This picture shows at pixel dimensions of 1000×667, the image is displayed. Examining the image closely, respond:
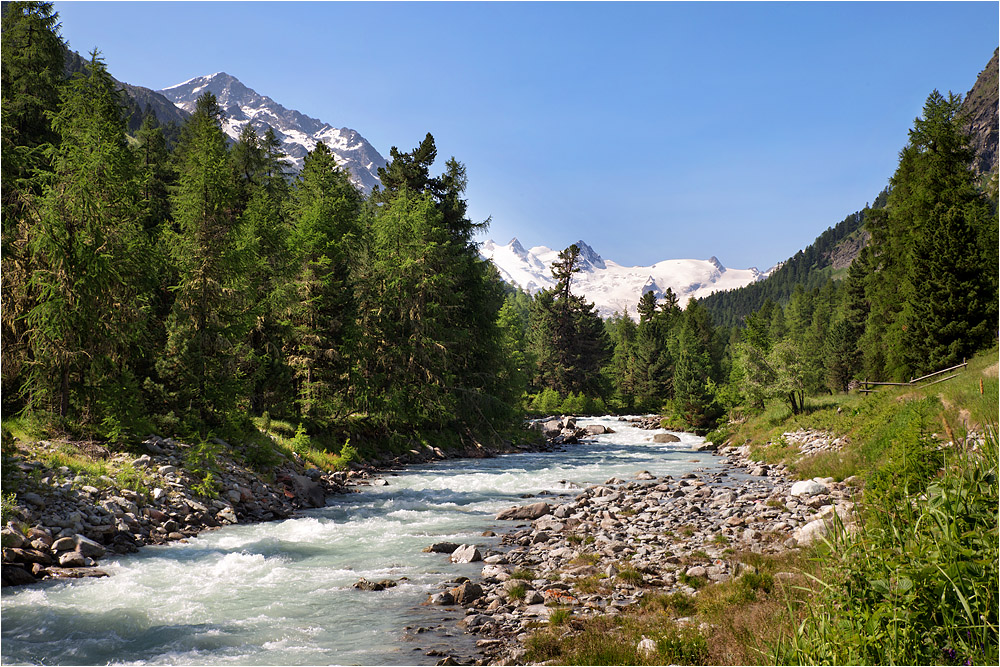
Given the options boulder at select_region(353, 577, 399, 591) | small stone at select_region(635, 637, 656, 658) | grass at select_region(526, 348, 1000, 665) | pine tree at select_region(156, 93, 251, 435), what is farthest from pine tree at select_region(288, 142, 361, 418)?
small stone at select_region(635, 637, 656, 658)

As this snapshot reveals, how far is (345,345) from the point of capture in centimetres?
2845

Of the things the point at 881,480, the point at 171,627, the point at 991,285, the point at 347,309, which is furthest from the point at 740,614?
the point at 991,285

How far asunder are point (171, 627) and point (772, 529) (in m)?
12.5

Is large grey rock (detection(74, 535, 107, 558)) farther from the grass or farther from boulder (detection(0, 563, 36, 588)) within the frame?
the grass

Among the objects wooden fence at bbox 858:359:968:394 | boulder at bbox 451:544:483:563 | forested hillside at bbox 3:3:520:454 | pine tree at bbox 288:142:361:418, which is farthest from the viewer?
pine tree at bbox 288:142:361:418

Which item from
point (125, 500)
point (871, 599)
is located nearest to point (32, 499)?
point (125, 500)

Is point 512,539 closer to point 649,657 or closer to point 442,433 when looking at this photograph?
point 649,657

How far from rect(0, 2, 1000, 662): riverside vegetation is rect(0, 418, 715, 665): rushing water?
8.14ft

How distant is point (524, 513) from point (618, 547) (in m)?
5.07

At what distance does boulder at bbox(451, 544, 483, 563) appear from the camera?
41.8 ft

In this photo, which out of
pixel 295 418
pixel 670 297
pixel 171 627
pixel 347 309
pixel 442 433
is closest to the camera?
pixel 171 627

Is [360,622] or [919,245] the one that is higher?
[919,245]

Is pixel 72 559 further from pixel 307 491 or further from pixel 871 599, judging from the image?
pixel 871 599

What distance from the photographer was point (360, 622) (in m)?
9.27
